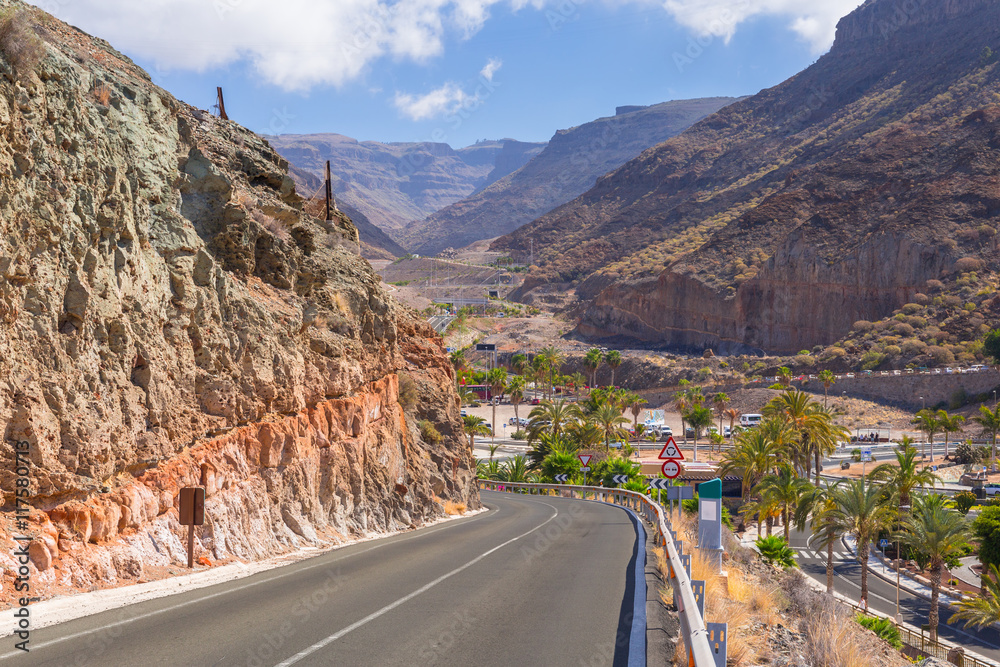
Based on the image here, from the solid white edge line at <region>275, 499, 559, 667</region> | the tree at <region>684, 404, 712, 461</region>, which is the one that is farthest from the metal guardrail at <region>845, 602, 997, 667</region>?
the tree at <region>684, 404, 712, 461</region>

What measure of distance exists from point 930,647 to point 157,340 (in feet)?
100

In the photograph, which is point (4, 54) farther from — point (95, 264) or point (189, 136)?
point (189, 136)

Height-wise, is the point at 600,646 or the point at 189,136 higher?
the point at 189,136

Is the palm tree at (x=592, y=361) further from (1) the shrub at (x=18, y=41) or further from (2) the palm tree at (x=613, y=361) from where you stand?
(1) the shrub at (x=18, y=41)

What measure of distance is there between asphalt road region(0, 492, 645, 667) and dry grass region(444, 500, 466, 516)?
11.5 m

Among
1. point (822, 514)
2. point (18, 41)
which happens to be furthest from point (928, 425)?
point (18, 41)

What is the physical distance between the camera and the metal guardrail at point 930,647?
28.2 metres

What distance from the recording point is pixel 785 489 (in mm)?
45062

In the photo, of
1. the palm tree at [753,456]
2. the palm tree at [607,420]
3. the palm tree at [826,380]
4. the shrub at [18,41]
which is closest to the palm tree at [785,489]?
the palm tree at [753,456]

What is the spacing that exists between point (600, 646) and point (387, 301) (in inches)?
711

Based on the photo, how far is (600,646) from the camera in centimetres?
784

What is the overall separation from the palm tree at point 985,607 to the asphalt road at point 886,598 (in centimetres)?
61

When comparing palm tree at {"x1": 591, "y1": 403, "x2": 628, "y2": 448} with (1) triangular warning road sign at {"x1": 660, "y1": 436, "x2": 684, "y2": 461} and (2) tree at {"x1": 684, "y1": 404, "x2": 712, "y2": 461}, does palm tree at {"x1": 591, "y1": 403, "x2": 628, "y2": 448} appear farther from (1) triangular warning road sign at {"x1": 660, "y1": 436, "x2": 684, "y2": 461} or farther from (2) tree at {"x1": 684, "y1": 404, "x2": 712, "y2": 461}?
(1) triangular warning road sign at {"x1": 660, "y1": 436, "x2": 684, "y2": 461}

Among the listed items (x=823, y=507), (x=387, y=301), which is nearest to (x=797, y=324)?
(x=823, y=507)
